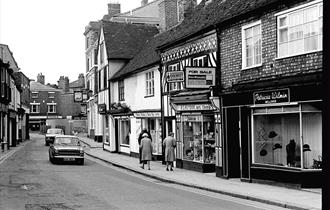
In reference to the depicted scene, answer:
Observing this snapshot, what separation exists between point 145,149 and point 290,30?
10391mm

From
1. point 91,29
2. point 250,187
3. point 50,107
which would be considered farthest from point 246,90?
point 50,107

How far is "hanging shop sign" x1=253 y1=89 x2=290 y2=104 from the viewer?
14.9 m

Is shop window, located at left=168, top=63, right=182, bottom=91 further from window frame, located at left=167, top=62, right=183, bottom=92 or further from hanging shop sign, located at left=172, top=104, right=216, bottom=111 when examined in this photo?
hanging shop sign, located at left=172, top=104, right=216, bottom=111

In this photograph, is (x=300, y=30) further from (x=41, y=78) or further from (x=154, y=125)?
(x=41, y=78)

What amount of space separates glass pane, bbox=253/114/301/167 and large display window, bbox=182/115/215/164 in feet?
13.2

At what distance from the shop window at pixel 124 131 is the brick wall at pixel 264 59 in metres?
16.2

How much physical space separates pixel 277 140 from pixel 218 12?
7.71m

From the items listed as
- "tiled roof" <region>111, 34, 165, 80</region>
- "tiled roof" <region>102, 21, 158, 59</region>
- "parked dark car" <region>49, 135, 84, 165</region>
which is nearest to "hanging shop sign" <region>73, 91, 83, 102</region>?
"tiled roof" <region>102, 21, 158, 59</region>

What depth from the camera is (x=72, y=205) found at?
38.9 ft

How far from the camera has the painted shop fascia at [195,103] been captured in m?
19.3

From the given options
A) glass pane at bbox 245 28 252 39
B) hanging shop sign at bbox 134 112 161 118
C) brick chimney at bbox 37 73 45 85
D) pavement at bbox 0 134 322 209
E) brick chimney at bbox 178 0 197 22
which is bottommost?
pavement at bbox 0 134 322 209

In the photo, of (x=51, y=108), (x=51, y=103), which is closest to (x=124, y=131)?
(x=51, y=103)

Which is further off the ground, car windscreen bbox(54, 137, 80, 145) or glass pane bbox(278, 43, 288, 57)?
Answer: glass pane bbox(278, 43, 288, 57)

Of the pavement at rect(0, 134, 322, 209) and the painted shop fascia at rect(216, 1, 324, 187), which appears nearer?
the pavement at rect(0, 134, 322, 209)
